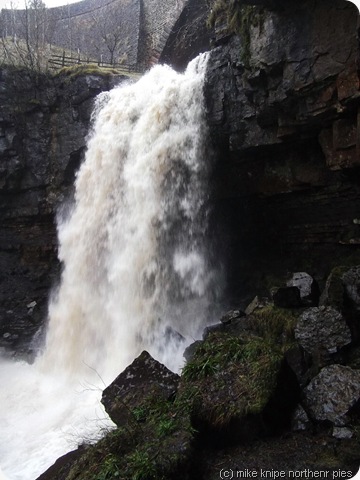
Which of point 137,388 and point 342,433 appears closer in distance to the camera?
point 342,433

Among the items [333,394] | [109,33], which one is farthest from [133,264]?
[109,33]

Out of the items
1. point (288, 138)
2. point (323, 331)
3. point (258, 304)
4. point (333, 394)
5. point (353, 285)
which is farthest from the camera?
point (288, 138)

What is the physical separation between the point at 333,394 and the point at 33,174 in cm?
1338

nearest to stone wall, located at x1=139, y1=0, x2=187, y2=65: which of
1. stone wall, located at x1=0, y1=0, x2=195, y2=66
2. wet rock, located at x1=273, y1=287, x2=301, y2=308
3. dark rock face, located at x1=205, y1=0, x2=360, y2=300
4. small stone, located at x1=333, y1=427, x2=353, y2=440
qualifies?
stone wall, located at x1=0, y1=0, x2=195, y2=66

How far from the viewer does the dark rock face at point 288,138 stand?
23.8 feet

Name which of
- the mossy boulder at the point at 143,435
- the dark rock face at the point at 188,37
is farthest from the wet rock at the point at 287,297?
the dark rock face at the point at 188,37

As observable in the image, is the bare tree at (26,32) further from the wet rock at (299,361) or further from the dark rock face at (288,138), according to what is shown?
the wet rock at (299,361)

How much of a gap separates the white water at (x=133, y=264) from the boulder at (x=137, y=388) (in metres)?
3.12

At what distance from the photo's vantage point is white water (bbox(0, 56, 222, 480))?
9500mm

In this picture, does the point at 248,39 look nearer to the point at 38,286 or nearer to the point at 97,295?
the point at 97,295

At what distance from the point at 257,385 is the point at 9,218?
529 inches

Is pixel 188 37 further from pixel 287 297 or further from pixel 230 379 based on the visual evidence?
pixel 230 379

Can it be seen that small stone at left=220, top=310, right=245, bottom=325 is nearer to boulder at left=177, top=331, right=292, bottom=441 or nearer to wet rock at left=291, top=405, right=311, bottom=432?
boulder at left=177, top=331, right=292, bottom=441

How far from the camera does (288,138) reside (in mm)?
8844
